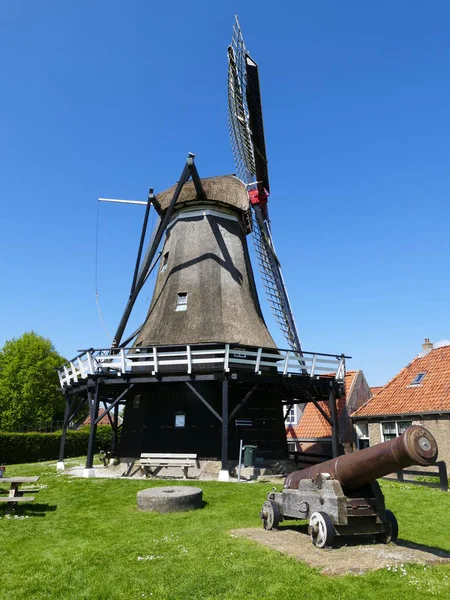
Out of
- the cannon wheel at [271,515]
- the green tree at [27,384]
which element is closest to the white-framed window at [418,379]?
the cannon wheel at [271,515]

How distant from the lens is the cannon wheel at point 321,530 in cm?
602

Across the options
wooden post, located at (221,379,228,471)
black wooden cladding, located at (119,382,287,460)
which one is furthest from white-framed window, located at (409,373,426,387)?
wooden post, located at (221,379,228,471)

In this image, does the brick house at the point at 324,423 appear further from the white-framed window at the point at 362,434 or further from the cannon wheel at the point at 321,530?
the cannon wheel at the point at 321,530

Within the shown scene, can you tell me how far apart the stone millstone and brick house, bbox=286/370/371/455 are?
1231cm

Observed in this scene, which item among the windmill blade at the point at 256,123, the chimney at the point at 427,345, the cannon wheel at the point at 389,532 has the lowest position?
the cannon wheel at the point at 389,532

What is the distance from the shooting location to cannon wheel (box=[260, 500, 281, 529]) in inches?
289

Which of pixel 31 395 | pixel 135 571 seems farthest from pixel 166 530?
pixel 31 395

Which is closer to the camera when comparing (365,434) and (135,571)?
(135,571)

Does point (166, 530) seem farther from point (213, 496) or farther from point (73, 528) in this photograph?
point (213, 496)

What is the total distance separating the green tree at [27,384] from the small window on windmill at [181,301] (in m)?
24.3

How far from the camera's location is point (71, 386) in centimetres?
1812

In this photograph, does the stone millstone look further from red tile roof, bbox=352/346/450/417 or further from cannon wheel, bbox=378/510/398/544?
red tile roof, bbox=352/346/450/417

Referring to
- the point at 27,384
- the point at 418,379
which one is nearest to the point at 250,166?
the point at 418,379

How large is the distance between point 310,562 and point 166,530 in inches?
128
